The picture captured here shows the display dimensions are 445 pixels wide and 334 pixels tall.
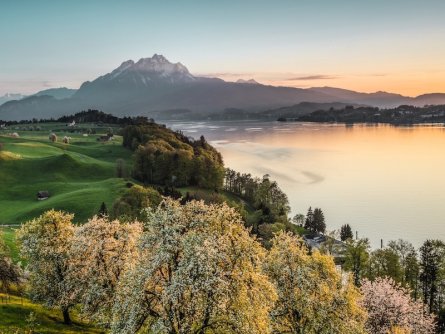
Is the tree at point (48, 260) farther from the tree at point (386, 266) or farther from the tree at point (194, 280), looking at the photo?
the tree at point (386, 266)

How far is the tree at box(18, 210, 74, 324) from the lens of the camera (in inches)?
1596

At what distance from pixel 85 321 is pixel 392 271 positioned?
58249 mm

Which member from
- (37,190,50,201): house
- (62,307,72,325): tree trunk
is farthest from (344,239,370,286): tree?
(37,190,50,201): house

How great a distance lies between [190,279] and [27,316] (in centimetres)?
2228

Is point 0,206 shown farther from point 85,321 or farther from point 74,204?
point 85,321

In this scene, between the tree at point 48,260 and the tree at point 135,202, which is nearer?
the tree at point 48,260

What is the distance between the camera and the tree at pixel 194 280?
86.8ft

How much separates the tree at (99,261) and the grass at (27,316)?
126 inches

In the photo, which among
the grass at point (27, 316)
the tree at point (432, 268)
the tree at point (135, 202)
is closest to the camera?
the grass at point (27, 316)

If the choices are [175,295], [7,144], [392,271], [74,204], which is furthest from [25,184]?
[175,295]

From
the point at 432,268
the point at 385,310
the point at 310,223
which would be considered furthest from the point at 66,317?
the point at 310,223

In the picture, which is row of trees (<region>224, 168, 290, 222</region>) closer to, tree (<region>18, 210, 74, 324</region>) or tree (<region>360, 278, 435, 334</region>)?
tree (<region>360, 278, 435, 334</region>)

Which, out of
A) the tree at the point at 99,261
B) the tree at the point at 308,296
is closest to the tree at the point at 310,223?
the tree at the point at 308,296

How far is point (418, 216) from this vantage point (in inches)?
5276
